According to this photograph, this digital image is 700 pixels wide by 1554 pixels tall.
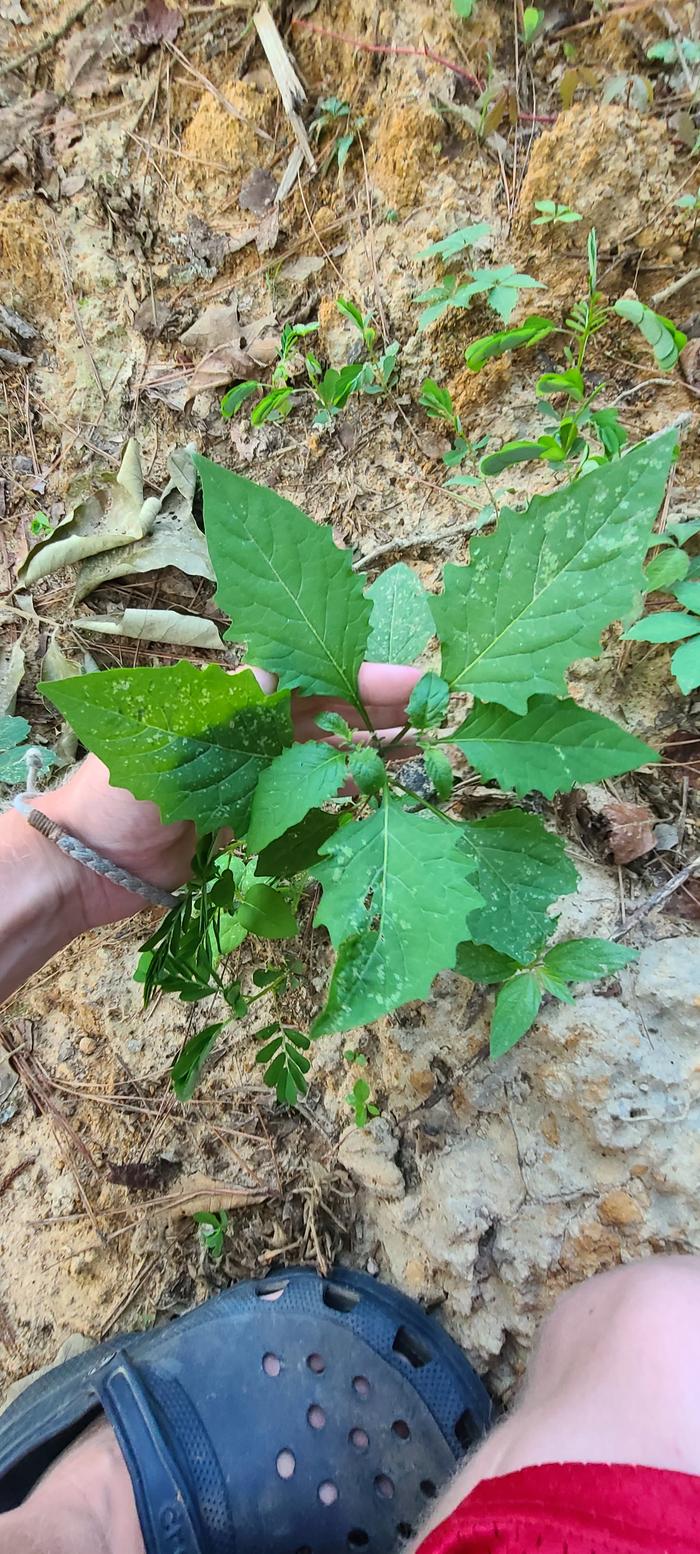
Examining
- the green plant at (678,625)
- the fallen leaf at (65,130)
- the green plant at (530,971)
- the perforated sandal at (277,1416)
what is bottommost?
the perforated sandal at (277,1416)

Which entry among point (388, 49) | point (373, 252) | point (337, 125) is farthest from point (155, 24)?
point (373, 252)

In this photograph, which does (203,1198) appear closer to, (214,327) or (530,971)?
(530,971)

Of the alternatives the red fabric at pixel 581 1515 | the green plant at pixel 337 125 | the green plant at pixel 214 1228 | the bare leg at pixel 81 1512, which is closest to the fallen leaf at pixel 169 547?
the green plant at pixel 337 125

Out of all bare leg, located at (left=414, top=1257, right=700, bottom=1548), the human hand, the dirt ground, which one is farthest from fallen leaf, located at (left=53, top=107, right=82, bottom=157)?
bare leg, located at (left=414, top=1257, right=700, bottom=1548)

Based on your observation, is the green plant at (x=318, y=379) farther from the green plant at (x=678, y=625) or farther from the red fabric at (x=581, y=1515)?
the red fabric at (x=581, y=1515)

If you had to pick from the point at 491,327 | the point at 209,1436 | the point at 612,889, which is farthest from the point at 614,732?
the point at 209,1436

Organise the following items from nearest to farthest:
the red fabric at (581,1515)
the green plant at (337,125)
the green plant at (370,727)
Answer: the red fabric at (581,1515) → the green plant at (370,727) → the green plant at (337,125)
